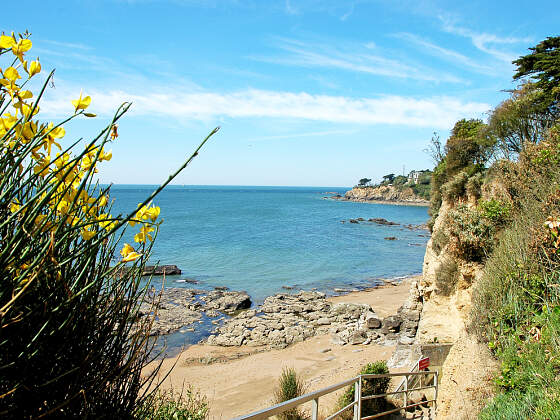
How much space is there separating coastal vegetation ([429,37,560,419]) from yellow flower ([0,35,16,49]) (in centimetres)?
452

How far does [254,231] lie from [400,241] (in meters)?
21.9

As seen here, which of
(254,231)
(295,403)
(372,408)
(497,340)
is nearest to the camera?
(295,403)

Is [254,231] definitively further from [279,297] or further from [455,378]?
[455,378]

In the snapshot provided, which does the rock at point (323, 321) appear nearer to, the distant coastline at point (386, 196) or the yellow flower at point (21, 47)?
the yellow flower at point (21, 47)

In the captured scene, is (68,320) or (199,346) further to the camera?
(199,346)

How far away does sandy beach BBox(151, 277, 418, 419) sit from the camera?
513 inches

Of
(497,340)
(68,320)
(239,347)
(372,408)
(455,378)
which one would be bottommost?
(239,347)

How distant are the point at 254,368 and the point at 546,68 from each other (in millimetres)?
17049

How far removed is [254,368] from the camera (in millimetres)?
15930

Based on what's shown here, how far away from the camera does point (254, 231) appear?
59688 mm

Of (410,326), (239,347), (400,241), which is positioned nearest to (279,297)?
(239,347)

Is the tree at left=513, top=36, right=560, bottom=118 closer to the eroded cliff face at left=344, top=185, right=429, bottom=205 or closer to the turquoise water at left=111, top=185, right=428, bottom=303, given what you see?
the turquoise water at left=111, top=185, right=428, bottom=303

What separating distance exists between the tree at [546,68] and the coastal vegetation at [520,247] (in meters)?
0.04

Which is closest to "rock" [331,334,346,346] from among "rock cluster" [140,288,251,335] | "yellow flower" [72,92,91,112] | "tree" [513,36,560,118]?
"rock cluster" [140,288,251,335]
